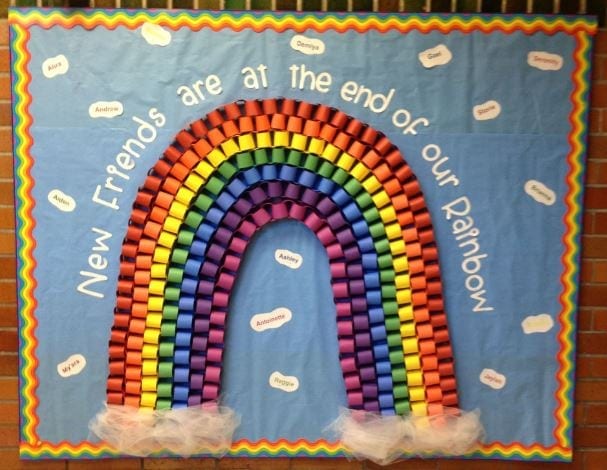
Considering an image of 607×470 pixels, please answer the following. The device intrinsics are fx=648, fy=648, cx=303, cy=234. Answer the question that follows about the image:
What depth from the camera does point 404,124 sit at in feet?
5.93

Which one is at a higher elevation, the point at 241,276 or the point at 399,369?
the point at 241,276

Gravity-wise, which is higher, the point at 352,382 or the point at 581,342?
the point at 581,342

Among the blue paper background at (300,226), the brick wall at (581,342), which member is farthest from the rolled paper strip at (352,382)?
the brick wall at (581,342)

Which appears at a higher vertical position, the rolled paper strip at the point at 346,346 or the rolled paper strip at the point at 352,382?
the rolled paper strip at the point at 346,346

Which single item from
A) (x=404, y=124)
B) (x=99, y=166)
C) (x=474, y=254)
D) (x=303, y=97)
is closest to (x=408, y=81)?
(x=404, y=124)

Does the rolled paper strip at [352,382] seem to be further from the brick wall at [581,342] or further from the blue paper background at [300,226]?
the brick wall at [581,342]

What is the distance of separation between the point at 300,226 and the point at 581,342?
2.91 ft

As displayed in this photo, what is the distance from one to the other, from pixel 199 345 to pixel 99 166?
57 centimetres

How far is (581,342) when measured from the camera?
189 cm

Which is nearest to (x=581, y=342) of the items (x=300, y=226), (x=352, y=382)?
(x=352, y=382)

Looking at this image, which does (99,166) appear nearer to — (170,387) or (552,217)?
(170,387)

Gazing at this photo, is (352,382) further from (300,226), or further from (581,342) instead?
(581,342)

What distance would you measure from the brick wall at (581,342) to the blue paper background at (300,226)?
0.09 metres

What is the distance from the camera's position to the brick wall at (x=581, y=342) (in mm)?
1821
